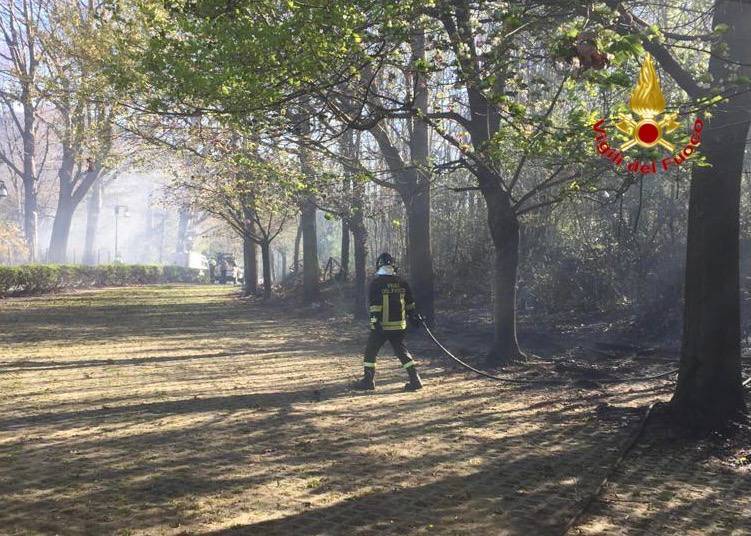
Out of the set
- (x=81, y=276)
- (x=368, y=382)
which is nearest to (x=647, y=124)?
(x=368, y=382)

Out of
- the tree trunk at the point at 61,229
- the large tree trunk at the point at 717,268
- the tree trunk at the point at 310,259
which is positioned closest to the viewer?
the large tree trunk at the point at 717,268

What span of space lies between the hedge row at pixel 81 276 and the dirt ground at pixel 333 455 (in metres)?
18.9

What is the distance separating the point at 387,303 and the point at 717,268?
4285 millimetres

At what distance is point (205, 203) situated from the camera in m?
30.9

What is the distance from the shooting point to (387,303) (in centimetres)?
1060

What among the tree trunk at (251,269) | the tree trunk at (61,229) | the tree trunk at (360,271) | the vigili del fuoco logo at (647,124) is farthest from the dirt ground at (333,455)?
the tree trunk at (61,229)

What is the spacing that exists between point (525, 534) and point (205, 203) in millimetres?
27321

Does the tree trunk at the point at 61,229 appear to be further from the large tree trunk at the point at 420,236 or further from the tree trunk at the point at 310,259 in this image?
the large tree trunk at the point at 420,236

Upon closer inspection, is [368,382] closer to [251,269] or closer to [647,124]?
[647,124]

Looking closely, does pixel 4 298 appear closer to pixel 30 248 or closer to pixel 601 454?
pixel 30 248

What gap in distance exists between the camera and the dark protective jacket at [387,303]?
10.6m

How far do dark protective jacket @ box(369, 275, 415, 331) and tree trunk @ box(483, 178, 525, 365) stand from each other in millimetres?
2920

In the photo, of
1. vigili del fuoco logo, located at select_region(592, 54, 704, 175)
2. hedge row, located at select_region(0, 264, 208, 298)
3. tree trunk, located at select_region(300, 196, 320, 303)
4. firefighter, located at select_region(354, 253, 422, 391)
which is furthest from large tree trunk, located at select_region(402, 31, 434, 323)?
hedge row, located at select_region(0, 264, 208, 298)

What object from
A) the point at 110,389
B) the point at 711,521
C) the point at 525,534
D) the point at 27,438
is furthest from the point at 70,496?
the point at 110,389
